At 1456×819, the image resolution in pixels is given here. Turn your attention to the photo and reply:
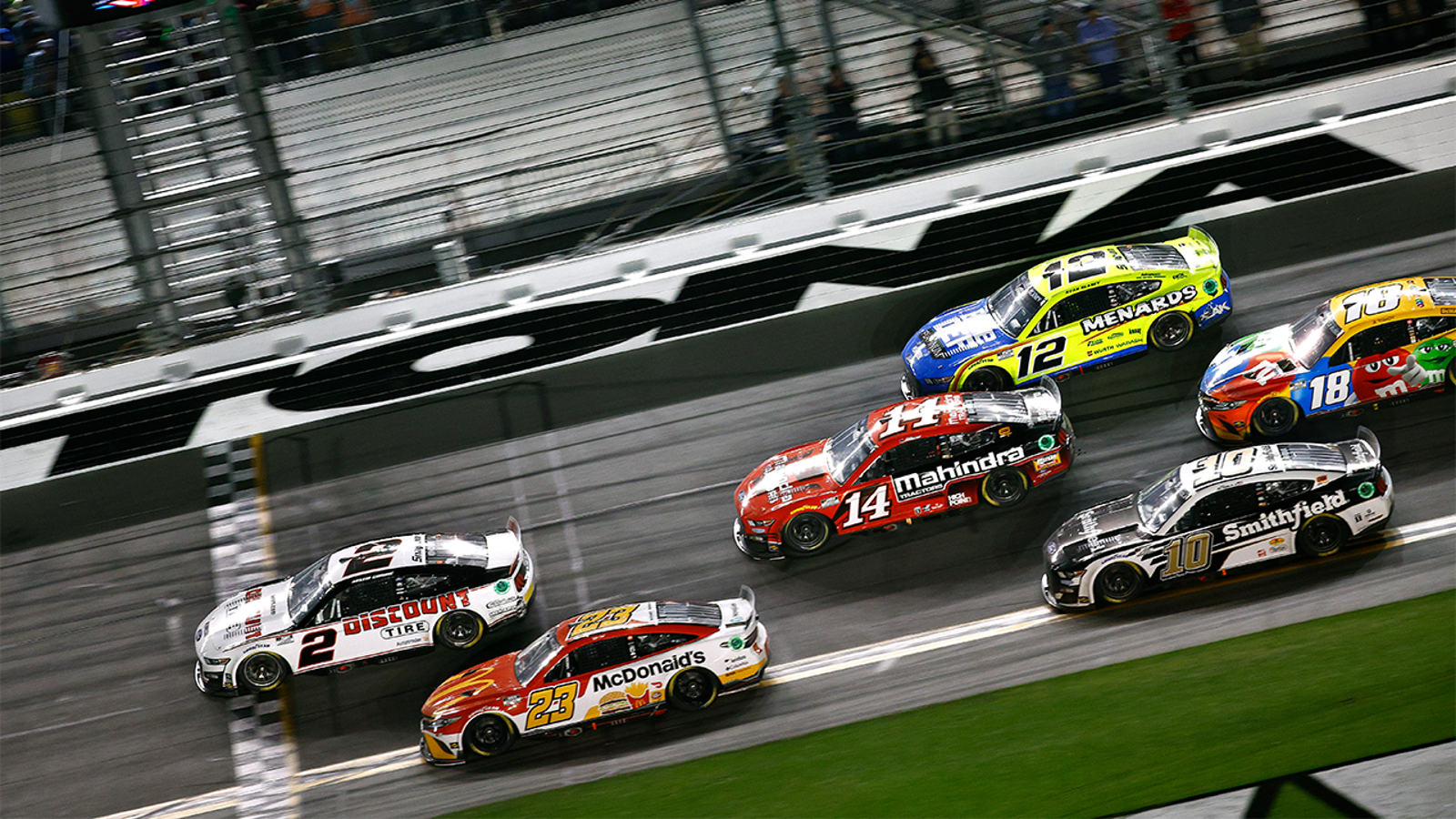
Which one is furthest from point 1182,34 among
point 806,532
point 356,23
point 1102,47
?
point 356,23

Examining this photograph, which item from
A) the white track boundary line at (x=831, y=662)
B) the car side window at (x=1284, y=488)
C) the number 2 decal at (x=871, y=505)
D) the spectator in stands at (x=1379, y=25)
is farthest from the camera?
the spectator in stands at (x=1379, y=25)

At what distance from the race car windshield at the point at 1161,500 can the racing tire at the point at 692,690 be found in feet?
10.7

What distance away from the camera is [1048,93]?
11570mm

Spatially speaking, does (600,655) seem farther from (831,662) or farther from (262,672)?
(262,672)

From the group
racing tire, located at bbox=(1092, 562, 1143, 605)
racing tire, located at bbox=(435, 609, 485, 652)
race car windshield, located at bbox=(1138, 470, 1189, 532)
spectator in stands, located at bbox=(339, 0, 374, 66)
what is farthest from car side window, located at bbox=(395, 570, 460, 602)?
race car windshield, located at bbox=(1138, 470, 1189, 532)

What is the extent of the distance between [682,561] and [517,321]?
2.77 m

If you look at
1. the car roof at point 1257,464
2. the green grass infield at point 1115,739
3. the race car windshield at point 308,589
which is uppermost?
the race car windshield at point 308,589

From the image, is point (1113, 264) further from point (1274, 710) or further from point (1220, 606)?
point (1274, 710)

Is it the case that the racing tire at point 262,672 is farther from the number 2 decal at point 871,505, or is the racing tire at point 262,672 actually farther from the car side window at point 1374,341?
the car side window at point 1374,341

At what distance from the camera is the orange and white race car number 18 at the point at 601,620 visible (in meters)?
9.09

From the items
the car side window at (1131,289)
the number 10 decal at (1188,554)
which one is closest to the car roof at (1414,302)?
the car side window at (1131,289)

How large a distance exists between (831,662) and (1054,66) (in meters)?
5.95

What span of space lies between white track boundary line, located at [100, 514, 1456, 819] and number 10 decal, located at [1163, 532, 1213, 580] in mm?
807

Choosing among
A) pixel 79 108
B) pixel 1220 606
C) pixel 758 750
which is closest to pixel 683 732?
pixel 758 750
